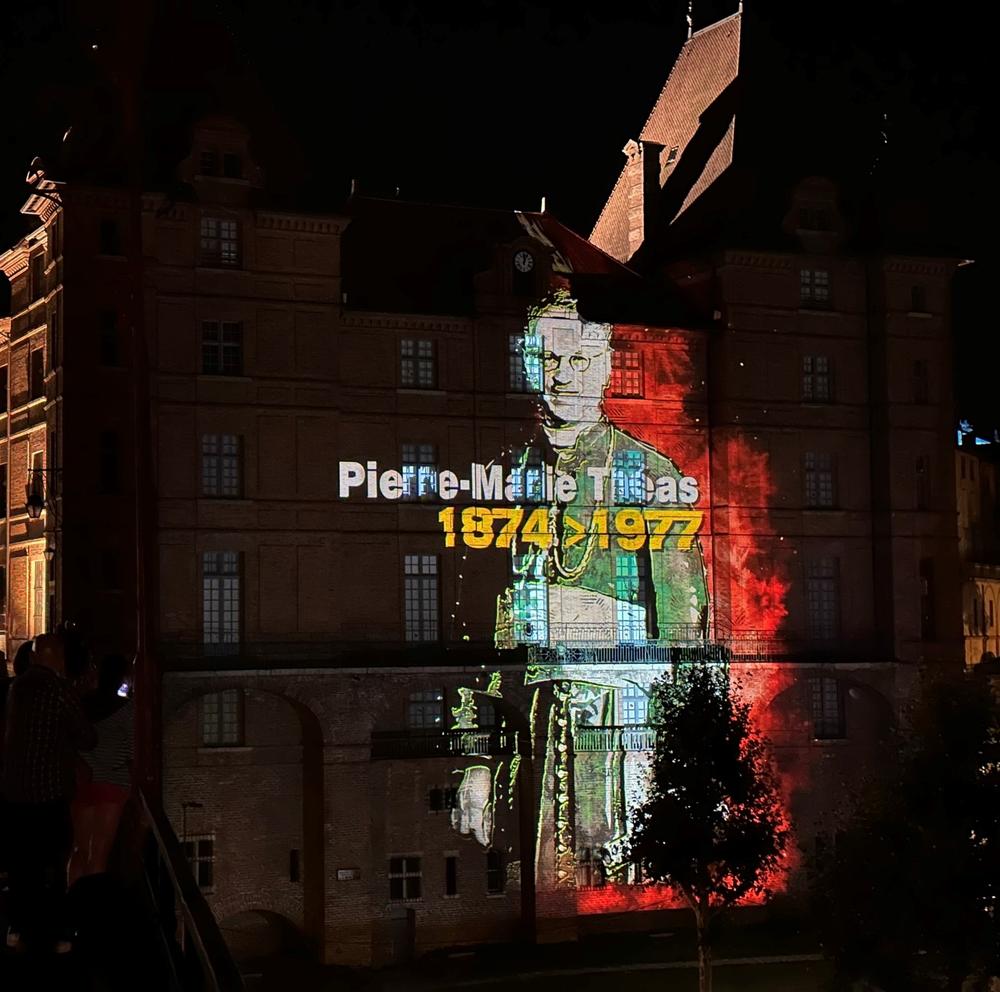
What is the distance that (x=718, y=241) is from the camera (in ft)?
178

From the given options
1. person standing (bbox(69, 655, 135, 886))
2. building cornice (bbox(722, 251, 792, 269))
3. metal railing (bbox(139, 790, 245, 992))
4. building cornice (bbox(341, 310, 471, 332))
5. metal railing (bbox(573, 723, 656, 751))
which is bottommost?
metal railing (bbox(573, 723, 656, 751))

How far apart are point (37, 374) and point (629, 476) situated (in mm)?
17598

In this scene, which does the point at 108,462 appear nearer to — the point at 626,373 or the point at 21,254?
the point at 21,254

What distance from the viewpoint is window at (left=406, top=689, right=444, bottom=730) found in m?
50.4

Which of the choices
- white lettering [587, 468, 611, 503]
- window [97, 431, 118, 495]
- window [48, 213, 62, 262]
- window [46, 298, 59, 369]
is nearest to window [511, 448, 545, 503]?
white lettering [587, 468, 611, 503]

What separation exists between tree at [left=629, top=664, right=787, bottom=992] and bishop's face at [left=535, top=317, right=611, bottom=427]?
886cm

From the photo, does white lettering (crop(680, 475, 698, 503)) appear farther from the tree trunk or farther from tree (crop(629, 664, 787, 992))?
the tree trunk

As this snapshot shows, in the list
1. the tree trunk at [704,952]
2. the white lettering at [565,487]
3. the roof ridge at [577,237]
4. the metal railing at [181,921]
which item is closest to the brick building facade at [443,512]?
the roof ridge at [577,237]

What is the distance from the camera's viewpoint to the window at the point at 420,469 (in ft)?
167

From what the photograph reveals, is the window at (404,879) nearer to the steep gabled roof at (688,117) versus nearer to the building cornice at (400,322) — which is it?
the building cornice at (400,322)

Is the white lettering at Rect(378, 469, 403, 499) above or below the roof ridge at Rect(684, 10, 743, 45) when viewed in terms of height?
below

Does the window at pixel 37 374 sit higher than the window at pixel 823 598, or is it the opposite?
the window at pixel 37 374

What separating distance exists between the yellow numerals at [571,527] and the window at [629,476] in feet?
1.35

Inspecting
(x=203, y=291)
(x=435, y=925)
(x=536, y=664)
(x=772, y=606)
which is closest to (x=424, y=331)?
(x=203, y=291)
